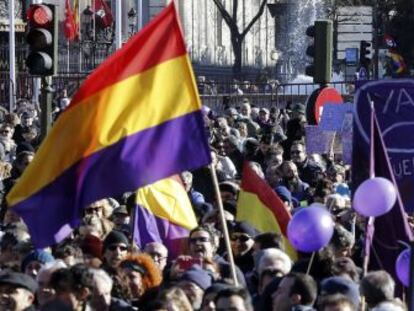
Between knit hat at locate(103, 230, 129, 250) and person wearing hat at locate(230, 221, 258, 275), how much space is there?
34.7 inches

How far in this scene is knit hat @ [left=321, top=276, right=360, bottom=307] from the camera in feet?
36.7

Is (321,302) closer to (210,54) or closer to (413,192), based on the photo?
(413,192)

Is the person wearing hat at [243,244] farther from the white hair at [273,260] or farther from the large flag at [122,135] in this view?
the large flag at [122,135]

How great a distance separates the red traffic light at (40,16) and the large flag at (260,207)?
5.43m

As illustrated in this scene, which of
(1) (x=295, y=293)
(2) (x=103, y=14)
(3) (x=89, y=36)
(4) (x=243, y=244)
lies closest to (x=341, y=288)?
(1) (x=295, y=293)

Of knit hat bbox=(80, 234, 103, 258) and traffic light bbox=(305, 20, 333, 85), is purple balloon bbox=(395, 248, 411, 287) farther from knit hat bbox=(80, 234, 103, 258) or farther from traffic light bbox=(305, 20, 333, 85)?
traffic light bbox=(305, 20, 333, 85)

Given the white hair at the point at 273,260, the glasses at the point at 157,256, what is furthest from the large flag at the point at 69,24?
the white hair at the point at 273,260

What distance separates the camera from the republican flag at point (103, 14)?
56.3m

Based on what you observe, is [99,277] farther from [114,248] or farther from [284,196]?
[284,196]

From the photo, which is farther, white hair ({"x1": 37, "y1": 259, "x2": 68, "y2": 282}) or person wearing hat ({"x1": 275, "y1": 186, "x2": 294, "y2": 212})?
person wearing hat ({"x1": 275, "y1": 186, "x2": 294, "y2": 212})

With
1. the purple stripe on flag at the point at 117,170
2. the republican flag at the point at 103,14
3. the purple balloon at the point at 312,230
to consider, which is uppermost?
the republican flag at the point at 103,14

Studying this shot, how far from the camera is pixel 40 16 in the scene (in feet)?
66.2

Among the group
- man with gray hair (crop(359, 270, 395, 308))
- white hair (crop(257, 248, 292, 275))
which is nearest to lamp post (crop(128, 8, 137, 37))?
white hair (crop(257, 248, 292, 275))

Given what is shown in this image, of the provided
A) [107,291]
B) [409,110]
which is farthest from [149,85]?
[409,110]
